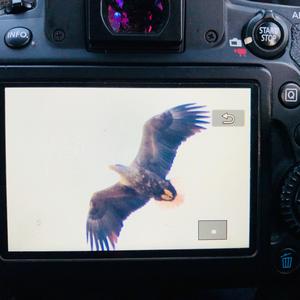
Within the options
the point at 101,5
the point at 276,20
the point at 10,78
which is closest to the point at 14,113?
the point at 10,78

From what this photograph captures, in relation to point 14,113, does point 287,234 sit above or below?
below

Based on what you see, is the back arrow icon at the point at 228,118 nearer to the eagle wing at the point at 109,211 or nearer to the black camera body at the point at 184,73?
the black camera body at the point at 184,73

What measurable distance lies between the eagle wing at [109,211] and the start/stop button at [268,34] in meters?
0.21

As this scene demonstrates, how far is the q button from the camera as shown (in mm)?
548

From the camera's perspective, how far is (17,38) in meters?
0.55

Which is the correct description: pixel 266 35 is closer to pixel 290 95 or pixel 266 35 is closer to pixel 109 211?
pixel 290 95

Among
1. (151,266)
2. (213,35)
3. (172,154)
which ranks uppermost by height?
(213,35)

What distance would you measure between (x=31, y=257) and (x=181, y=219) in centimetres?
17

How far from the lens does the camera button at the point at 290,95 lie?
563 mm

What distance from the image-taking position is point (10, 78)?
1.76ft

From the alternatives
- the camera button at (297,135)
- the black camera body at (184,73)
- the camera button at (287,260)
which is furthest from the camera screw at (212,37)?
the camera button at (287,260)

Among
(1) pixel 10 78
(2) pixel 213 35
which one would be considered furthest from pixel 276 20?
(1) pixel 10 78

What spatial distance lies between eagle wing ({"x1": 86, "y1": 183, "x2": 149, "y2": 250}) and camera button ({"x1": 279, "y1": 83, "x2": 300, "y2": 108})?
7.4 inches

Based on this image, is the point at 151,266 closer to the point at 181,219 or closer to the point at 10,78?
the point at 181,219
